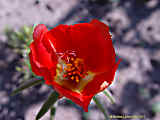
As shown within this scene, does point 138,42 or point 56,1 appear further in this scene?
point 56,1

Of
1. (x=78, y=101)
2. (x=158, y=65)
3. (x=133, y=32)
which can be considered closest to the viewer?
(x=78, y=101)

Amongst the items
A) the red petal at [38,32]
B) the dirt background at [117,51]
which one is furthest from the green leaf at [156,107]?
the red petal at [38,32]

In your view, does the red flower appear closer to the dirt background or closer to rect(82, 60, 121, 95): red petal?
rect(82, 60, 121, 95): red petal

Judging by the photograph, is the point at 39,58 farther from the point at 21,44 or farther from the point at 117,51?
the point at 117,51

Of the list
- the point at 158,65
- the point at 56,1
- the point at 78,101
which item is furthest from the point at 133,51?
the point at 78,101

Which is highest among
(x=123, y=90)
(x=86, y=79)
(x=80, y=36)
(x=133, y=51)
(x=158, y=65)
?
(x=80, y=36)

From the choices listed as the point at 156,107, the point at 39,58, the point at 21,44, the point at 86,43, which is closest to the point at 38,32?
the point at 39,58

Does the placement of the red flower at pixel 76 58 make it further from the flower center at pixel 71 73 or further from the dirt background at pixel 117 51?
the dirt background at pixel 117 51

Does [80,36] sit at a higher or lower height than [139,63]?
higher

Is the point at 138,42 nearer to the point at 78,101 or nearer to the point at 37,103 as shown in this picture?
the point at 37,103
